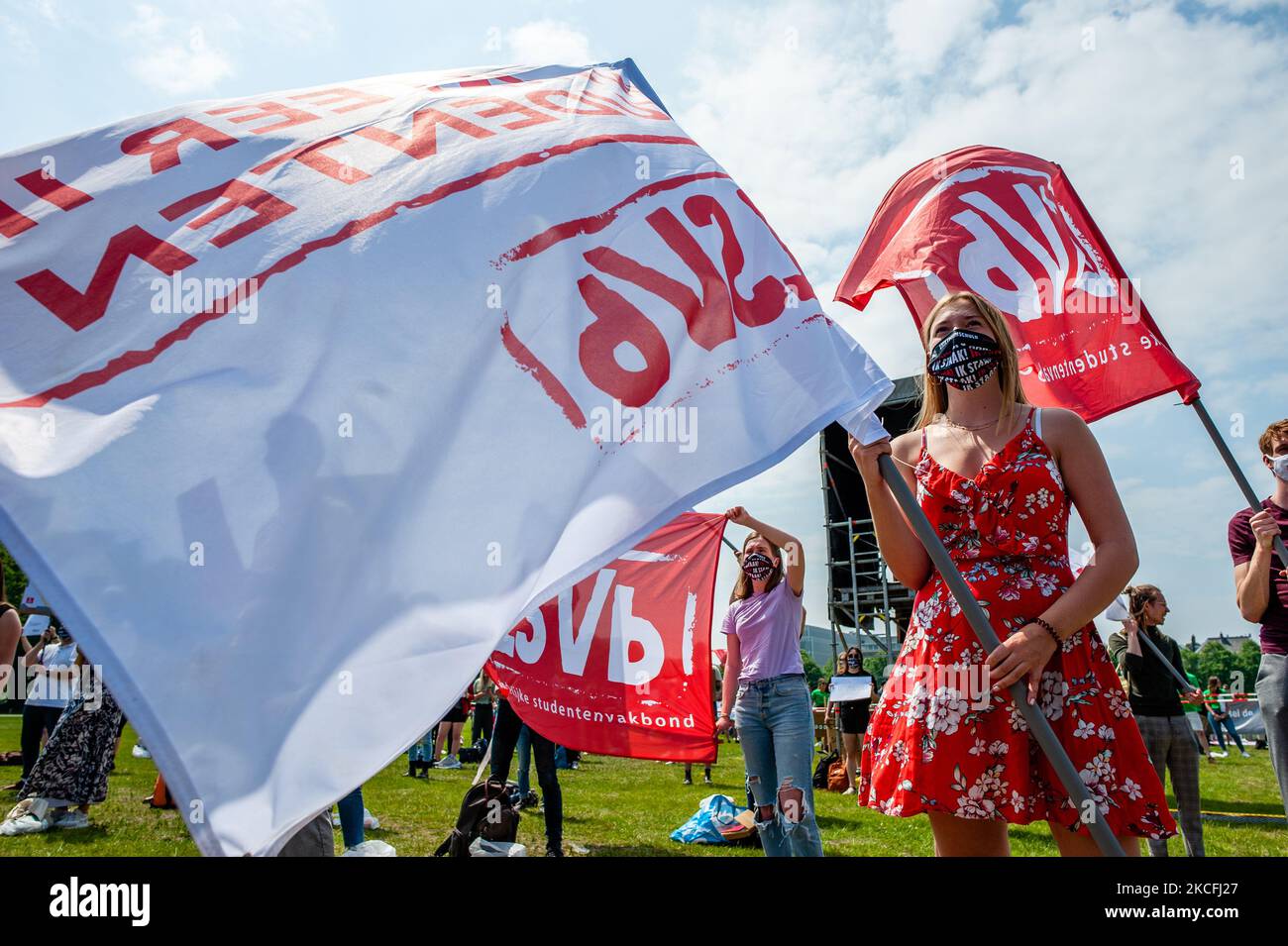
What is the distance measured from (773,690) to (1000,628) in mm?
3208

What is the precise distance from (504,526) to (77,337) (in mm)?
932

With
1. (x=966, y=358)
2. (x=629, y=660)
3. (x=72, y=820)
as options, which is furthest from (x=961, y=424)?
(x=72, y=820)

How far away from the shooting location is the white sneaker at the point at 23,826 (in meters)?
7.58

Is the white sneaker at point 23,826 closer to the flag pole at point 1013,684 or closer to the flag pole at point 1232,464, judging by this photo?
the flag pole at point 1013,684

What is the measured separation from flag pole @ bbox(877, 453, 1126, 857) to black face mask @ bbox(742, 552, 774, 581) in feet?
12.2

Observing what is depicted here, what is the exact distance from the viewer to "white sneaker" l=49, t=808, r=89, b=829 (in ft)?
26.1

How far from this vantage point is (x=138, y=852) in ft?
21.7

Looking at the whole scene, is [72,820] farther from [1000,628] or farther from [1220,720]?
[1220,720]

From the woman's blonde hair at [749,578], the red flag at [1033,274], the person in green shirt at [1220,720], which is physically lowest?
the person in green shirt at [1220,720]

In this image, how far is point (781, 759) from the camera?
5.18m

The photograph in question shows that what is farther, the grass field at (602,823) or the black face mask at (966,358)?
the grass field at (602,823)

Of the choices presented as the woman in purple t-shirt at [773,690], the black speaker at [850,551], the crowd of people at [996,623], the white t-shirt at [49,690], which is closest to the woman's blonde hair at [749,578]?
the woman in purple t-shirt at [773,690]

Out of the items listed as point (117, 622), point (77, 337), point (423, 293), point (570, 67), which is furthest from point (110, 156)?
point (570, 67)

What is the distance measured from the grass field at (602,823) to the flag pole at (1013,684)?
556 cm
